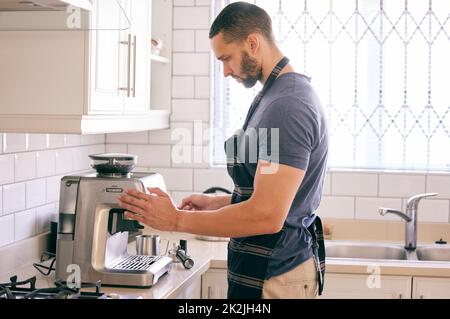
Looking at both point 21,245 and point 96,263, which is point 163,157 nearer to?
point 21,245

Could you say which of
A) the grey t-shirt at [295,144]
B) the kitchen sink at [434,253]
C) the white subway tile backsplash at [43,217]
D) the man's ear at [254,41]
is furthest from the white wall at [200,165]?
the man's ear at [254,41]

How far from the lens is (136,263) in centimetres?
256

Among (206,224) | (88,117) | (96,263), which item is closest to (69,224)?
(96,263)

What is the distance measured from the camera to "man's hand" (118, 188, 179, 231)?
2.22 metres

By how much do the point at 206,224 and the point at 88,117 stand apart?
0.58m

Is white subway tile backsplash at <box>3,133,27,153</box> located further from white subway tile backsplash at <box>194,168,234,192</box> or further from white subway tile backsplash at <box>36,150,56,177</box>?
white subway tile backsplash at <box>194,168,234,192</box>

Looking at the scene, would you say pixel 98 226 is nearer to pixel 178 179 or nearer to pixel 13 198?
pixel 13 198

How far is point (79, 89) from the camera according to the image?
2.45m

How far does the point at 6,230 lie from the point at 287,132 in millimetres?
1155

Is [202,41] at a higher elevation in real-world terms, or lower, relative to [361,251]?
higher

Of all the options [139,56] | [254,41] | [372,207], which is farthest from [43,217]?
[372,207]

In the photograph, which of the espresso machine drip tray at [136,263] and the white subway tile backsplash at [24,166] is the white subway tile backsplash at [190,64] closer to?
the white subway tile backsplash at [24,166]

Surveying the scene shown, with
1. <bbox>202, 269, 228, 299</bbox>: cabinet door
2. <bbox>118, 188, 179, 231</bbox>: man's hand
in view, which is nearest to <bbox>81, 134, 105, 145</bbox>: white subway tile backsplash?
<bbox>202, 269, 228, 299</bbox>: cabinet door

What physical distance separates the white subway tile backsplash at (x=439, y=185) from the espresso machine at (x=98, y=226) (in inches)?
58.5
